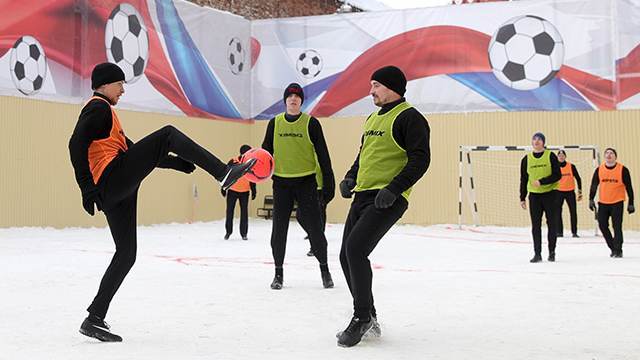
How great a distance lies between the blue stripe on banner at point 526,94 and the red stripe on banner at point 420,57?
25 cm

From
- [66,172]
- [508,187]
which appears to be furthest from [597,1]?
[66,172]

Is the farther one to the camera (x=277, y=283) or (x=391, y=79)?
(x=277, y=283)

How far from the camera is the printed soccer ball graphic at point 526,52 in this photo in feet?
53.0

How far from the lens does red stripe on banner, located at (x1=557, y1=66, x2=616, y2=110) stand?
51.4 ft

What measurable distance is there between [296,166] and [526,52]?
11.9 meters

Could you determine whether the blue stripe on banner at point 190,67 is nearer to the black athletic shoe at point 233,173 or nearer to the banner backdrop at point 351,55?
the banner backdrop at point 351,55

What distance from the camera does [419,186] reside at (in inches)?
671

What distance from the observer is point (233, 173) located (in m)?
3.92

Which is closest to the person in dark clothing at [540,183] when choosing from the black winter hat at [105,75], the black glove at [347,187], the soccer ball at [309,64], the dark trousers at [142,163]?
the black glove at [347,187]

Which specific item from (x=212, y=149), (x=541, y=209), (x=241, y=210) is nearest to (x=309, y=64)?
(x=212, y=149)

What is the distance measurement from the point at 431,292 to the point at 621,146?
11512 mm

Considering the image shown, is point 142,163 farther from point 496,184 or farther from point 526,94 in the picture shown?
point 526,94

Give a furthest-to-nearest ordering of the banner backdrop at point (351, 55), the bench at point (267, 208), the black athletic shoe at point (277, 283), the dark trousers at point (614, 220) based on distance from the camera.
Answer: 1. the bench at point (267, 208)
2. the banner backdrop at point (351, 55)
3. the dark trousers at point (614, 220)
4. the black athletic shoe at point (277, 283)

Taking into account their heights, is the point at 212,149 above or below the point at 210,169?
below
